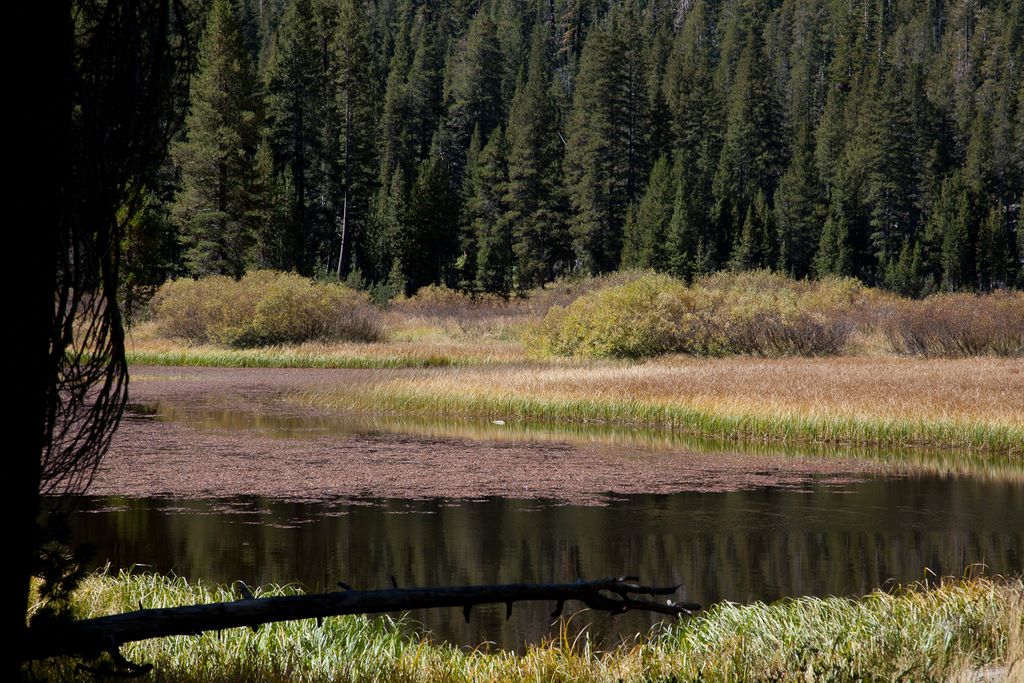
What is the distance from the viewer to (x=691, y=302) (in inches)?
1409

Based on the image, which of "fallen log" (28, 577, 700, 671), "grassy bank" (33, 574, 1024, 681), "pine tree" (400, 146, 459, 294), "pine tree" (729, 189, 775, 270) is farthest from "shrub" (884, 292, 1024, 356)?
"pine tree" (729, 189, 775, 270)

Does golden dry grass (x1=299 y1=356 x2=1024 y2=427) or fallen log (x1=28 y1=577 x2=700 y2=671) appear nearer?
fallen log (x1=28 y1=577 x2=700 y2=671)

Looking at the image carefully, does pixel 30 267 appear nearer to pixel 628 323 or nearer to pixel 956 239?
pixel 628 323

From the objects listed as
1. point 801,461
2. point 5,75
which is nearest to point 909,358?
point 801,461

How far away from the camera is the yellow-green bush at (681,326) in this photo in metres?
35.0

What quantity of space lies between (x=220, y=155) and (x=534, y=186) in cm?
2821

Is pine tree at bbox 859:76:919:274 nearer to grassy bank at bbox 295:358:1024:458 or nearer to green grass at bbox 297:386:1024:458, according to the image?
grassy bank at bbox 295:358:1024:458

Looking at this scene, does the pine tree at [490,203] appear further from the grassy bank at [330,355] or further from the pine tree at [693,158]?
the grassy bank at [330,355]

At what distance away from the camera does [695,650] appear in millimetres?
6711

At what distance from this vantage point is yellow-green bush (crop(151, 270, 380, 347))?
39312 mm

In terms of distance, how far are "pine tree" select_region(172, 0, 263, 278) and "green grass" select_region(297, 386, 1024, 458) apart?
23.7 metres

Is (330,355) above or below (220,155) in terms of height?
below

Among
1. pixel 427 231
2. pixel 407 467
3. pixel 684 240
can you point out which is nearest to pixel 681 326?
pixel 407 467

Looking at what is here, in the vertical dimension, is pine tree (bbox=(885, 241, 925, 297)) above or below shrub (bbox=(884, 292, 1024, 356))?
above
